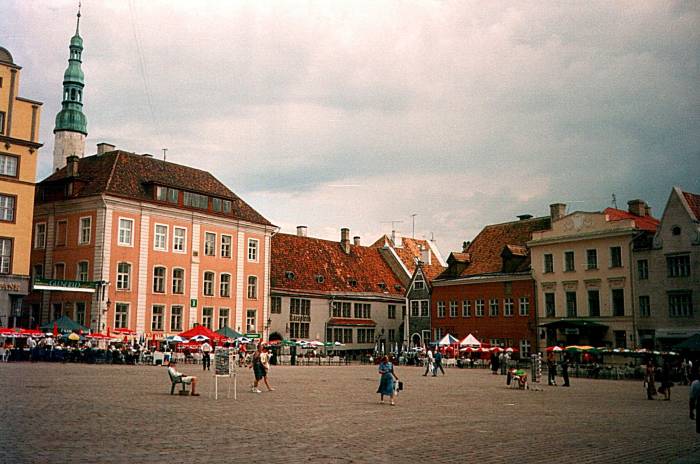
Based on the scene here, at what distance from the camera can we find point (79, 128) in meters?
81.4

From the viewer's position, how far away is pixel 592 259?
5247 centimetres

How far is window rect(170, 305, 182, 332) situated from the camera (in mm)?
53531

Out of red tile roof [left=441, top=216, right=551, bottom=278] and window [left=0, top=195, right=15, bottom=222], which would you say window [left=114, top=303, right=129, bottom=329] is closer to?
window [left=0, top=195, right=15, bottom=222]

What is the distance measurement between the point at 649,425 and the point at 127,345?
3619cm

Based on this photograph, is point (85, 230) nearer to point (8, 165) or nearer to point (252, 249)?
point (8, 165)

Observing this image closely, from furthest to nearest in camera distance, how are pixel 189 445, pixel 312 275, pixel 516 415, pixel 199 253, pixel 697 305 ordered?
pixel 312 275
pixel 199 253
pixel 697 305
pixel 516 415
pixel 189 445

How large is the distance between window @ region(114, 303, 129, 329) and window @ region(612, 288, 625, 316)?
Answer: 1334 inches

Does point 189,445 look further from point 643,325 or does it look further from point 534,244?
point 534,244

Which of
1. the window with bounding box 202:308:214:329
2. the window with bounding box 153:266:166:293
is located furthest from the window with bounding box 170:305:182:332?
the window with bounding box 202:308:214:329

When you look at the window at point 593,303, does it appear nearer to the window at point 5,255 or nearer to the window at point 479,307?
the window at point 479,307

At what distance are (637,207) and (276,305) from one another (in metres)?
30.3

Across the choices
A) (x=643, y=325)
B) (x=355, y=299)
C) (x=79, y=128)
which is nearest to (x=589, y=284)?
(x=643, y=325)

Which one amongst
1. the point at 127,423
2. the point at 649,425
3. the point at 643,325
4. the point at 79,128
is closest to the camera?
the point at 127,423

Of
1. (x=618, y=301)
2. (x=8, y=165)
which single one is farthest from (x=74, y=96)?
(x=618, y=301)
